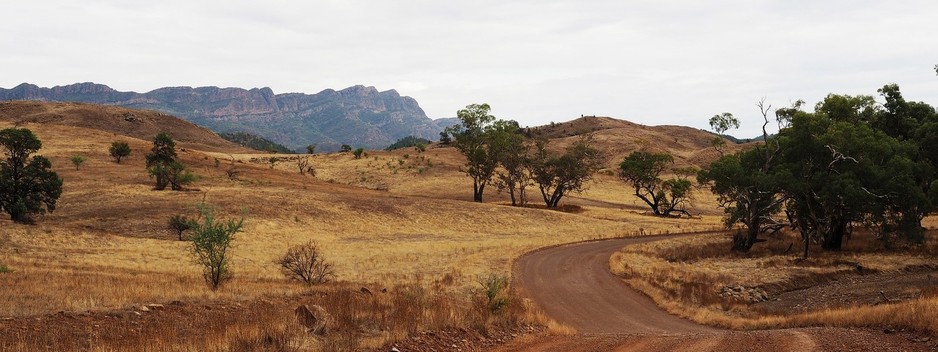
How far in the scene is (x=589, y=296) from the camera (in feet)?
83.7

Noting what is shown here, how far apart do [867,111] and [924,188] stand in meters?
9.09

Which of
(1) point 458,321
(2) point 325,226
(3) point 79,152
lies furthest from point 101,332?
(3) point 79,152

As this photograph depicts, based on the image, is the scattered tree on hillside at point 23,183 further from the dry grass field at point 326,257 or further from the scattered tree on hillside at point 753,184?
the scattered tree on hillside at point 753,184

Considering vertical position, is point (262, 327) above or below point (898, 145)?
below

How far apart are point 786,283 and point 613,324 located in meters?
14.7

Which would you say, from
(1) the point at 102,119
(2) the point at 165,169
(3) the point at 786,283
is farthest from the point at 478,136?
(1) the point at 102,119

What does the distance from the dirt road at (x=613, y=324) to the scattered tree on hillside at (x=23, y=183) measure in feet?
132

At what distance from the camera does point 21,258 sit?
29.2 meters

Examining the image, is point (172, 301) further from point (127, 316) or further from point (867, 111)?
point (867, 111)

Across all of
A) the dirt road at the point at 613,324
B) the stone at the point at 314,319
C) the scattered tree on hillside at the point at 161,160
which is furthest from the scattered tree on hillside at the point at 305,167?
the stone at the point at 314,319

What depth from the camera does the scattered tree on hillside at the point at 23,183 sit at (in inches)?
1705

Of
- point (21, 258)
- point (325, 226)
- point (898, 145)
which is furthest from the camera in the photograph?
point (325, 226)

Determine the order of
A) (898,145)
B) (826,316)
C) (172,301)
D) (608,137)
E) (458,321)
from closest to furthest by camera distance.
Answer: (458,321) → (172,301) → (826,316) → (898,145) → (608,137)

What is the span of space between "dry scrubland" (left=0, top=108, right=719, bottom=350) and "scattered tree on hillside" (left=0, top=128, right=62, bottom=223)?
1.95 m
